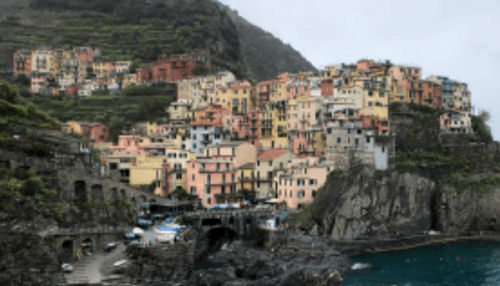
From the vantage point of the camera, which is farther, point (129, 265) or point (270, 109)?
point (270, 109)

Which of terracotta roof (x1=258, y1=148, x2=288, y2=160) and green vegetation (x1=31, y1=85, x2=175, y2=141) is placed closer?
terracotta roof (x1=258, y1=148, x2=288, y2=160)

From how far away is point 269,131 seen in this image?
94.6m

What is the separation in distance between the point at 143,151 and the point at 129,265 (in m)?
30.8

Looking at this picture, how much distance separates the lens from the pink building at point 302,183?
81250mm

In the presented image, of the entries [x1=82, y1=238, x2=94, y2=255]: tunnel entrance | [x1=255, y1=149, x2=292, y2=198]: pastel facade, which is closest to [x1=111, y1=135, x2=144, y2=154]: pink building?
[x1=255, y1=149, x2=292, y2=198]: pastel facade

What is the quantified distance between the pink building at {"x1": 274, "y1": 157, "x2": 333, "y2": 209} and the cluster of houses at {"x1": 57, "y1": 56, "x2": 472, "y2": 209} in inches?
4.5

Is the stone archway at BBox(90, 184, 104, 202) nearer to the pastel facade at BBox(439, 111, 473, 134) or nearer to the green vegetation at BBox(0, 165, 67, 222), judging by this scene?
the green vegetation at BBox(0, 165, 67, 222)

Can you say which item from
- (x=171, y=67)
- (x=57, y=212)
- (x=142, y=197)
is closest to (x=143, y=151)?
(x=142, y=197)

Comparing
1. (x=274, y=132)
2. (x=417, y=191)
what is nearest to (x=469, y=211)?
(x=417, y=191)

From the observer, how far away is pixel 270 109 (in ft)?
314

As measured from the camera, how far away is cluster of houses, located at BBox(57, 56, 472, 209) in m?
83.2

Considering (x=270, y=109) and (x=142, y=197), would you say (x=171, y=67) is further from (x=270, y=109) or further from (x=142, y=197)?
(x=142, y=197)

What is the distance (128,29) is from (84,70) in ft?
68.9

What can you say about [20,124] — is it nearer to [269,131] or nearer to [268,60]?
[269,131]
